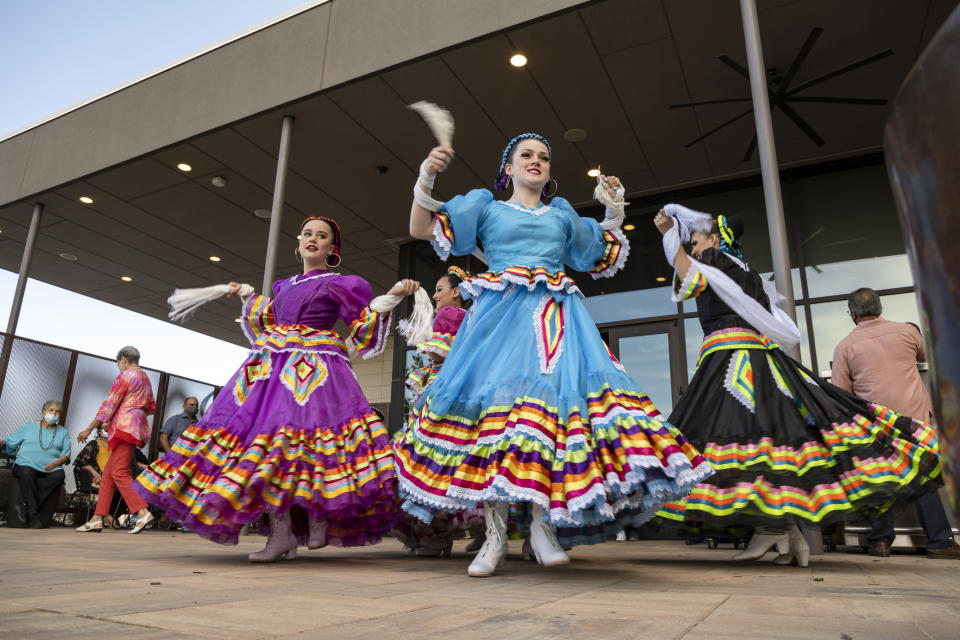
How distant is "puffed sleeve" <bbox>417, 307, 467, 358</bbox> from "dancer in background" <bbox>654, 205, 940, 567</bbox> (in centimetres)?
154

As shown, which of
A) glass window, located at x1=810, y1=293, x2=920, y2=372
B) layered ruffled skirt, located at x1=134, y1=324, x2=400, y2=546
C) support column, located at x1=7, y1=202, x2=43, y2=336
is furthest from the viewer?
support column, located at x1=7, y1=202, x2=43, y2=336

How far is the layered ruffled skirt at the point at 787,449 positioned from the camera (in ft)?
7.97

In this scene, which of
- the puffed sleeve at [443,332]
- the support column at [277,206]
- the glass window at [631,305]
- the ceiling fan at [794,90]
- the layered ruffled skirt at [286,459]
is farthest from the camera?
the glass window at [631,305]

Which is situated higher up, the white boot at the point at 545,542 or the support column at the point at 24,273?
the support column at the point at 24,273

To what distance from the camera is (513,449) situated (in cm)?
199

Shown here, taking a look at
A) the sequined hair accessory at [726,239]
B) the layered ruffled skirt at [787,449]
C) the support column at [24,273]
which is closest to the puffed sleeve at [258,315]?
the layered ruffled skirt at [787,449]

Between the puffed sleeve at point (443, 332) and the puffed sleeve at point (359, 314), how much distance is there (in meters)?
0.73

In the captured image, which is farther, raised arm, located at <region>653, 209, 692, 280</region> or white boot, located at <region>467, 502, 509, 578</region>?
raised arm, located at <region>653, 209, 692, 280</region>

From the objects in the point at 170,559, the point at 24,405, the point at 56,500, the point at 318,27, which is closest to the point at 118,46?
the point at 318,27

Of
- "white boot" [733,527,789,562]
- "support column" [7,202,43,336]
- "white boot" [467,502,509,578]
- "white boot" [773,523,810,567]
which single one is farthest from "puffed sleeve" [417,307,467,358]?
"support column" [7,202,43,336]

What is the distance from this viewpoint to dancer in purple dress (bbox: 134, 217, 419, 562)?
99.0 inches

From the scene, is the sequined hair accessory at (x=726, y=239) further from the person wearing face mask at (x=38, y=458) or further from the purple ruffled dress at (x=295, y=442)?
the person wearing face mask at (x=38, y=458)

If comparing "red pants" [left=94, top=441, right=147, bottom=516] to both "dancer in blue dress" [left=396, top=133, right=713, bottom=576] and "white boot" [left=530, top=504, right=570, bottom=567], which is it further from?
"white boot" [left=530, top=504, right=570, bottom=567]

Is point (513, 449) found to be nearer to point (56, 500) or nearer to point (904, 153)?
point (904, 153)
